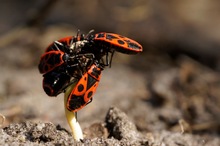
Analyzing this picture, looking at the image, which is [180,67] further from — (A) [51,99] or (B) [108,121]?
(B) [108,121]

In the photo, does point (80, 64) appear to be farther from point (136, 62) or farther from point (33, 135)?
point (136, 62)

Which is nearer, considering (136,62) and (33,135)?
(33,135)

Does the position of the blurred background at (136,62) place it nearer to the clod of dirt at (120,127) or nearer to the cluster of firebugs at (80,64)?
the clod of dirt at (120,127)

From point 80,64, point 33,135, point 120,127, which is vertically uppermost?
point 80,64

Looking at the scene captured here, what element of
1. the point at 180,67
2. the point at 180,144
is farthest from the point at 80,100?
the point at 180,67

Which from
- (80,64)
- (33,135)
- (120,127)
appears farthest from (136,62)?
(33,135)

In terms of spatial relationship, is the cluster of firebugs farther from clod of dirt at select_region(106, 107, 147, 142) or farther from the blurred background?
the blurred background

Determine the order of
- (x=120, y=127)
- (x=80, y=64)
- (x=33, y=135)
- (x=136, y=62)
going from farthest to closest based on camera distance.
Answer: (x=136, y=62) < (x=120, y=127) < (x=80, y=64) < (x=33, y=135)
